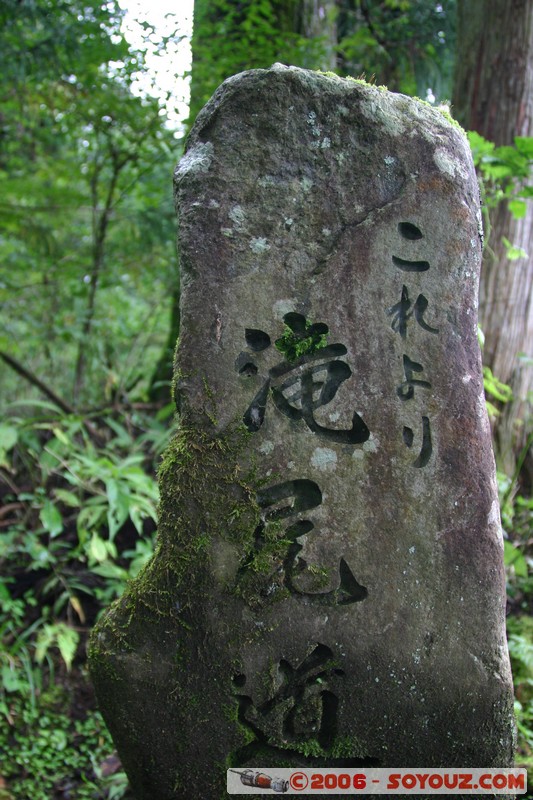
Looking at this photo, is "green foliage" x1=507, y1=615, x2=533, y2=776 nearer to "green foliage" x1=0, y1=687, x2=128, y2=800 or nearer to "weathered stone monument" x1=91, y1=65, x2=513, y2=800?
"weathered stone monument" x1=91, y1=65, x2=513, y2=800

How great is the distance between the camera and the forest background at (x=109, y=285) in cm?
309

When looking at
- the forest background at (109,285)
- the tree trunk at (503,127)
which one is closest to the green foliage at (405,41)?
the forest background at (109,285)

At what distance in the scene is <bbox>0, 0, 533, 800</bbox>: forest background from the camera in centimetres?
309

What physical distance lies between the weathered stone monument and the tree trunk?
7.27 ft

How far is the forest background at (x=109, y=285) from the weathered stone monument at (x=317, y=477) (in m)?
0.65

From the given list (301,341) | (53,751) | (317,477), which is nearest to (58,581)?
(53,751)

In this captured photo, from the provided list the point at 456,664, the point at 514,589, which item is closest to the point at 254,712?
the point at 456,664

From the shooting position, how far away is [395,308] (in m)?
2.04

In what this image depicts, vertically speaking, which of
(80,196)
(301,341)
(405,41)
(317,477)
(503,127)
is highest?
(405,41)

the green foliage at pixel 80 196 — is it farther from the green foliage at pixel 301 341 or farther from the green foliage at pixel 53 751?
the green foliage at pixel 301 341

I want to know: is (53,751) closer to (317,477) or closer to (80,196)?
(317,477)

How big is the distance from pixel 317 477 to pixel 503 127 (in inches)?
121

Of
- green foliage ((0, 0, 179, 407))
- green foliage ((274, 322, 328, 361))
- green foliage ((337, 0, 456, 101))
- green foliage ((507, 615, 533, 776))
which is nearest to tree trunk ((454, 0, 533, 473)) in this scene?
green foliage ((337, 0, 456, 101))

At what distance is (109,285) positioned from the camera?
5.14 metres
